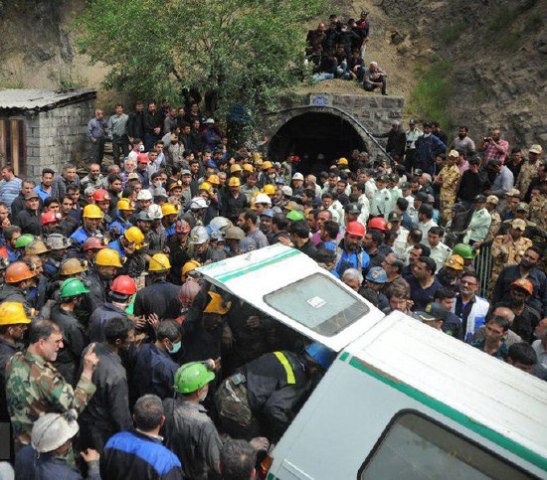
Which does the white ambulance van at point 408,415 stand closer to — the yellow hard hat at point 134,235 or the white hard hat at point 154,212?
the yellow hard hat at point 134,235

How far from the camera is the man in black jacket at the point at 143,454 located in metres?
3.29

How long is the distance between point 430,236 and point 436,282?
1.45 metres

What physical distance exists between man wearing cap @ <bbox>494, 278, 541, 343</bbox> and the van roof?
2.81 metres

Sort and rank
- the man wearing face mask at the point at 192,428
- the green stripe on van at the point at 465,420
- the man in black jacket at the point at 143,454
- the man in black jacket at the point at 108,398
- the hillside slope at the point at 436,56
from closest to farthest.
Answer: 1. the green stripe on van at the point at 465,420
2. the man in black jacket at the point at 143,454
3. the man wearing face mask at the point at 192,428
4. the man in black jacket at the point at 108,398
5. the hillside slope at the point at 436,56

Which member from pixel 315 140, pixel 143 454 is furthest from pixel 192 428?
pixel 315 140

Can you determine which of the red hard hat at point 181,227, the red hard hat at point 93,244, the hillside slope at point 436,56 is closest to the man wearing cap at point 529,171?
the hillside slope at point 436,56

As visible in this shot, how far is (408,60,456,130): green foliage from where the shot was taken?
58.6 feet

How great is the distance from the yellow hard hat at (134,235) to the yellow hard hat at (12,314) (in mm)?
2584

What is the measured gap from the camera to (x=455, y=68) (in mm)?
18656

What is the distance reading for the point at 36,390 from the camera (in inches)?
148

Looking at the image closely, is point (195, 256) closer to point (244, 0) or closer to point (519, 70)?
point (244, 0)

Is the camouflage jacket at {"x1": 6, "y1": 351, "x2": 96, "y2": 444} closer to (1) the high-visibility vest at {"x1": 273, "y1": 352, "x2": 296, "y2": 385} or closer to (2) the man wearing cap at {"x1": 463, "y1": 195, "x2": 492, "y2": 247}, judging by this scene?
(1) the high-visibility vest at {"x1": 273, "y1": 352, "x2": 296, "y2": 385}

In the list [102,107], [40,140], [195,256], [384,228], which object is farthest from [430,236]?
[102,107]

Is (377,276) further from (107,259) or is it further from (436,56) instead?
(436,56)
